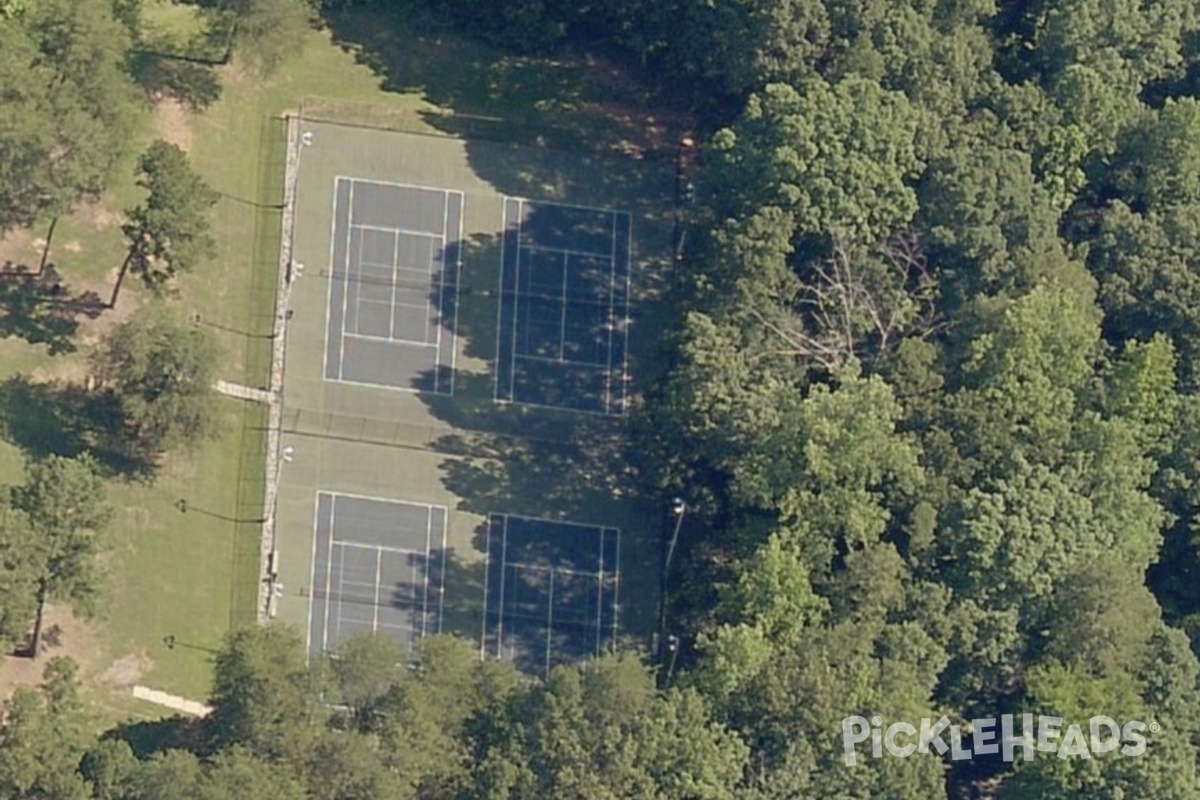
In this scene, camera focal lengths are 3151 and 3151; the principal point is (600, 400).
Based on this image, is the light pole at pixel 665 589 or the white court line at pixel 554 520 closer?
the light pole at pixel 665 589

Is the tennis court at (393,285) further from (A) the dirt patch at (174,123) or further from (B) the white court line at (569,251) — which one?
(A) the dirt patch at (174,123)

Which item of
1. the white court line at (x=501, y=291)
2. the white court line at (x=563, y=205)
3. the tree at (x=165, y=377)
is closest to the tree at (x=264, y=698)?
the tree at (x=165, y=377)

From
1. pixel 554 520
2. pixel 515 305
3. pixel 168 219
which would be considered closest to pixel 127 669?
pixel 168 219

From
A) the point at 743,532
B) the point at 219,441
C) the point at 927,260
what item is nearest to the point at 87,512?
the point at 219,441

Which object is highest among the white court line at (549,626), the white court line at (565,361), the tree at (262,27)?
the tree at (262,27)

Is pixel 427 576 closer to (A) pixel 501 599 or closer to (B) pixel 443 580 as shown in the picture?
(B) pixel 443 580
